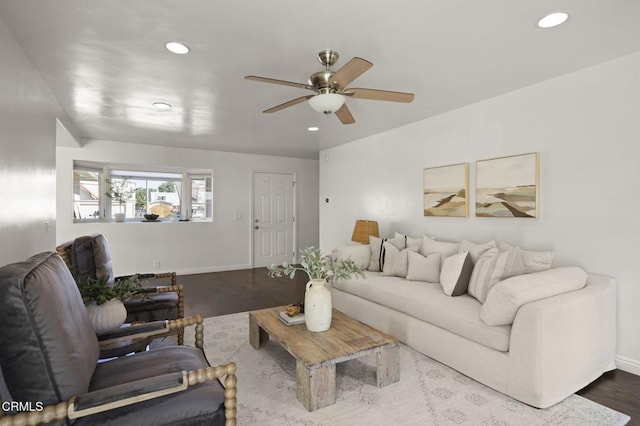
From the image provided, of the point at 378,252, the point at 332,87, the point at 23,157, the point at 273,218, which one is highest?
the point at 332,87

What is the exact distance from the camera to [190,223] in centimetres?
619

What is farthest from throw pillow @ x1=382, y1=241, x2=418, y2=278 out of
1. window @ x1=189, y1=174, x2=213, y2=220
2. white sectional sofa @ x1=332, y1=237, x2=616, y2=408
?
window @ x1=189, y1=174, x2=213, y2=220

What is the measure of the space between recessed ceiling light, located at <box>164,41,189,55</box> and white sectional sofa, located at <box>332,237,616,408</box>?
2.64m

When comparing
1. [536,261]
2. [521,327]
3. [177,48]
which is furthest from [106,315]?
[536,261]

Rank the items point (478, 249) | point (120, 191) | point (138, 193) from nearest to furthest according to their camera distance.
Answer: point (478, 249) < point (120, 191) < point (138, 193)

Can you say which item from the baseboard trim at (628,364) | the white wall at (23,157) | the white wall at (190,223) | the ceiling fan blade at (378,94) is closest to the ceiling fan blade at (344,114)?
the ceiling fan blade at (378,94)

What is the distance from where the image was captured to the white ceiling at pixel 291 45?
1.92m

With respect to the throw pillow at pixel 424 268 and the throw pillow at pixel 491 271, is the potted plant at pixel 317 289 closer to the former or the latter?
the throw pillow at pixel 491 271

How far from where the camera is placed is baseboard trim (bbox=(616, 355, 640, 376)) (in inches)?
96.4

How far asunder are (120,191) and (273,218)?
114 inches

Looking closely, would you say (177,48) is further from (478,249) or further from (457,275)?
(478,249)

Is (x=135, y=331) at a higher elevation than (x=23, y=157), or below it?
below

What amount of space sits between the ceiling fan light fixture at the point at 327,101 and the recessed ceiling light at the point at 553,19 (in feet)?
4.30

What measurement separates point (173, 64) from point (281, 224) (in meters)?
4.83
